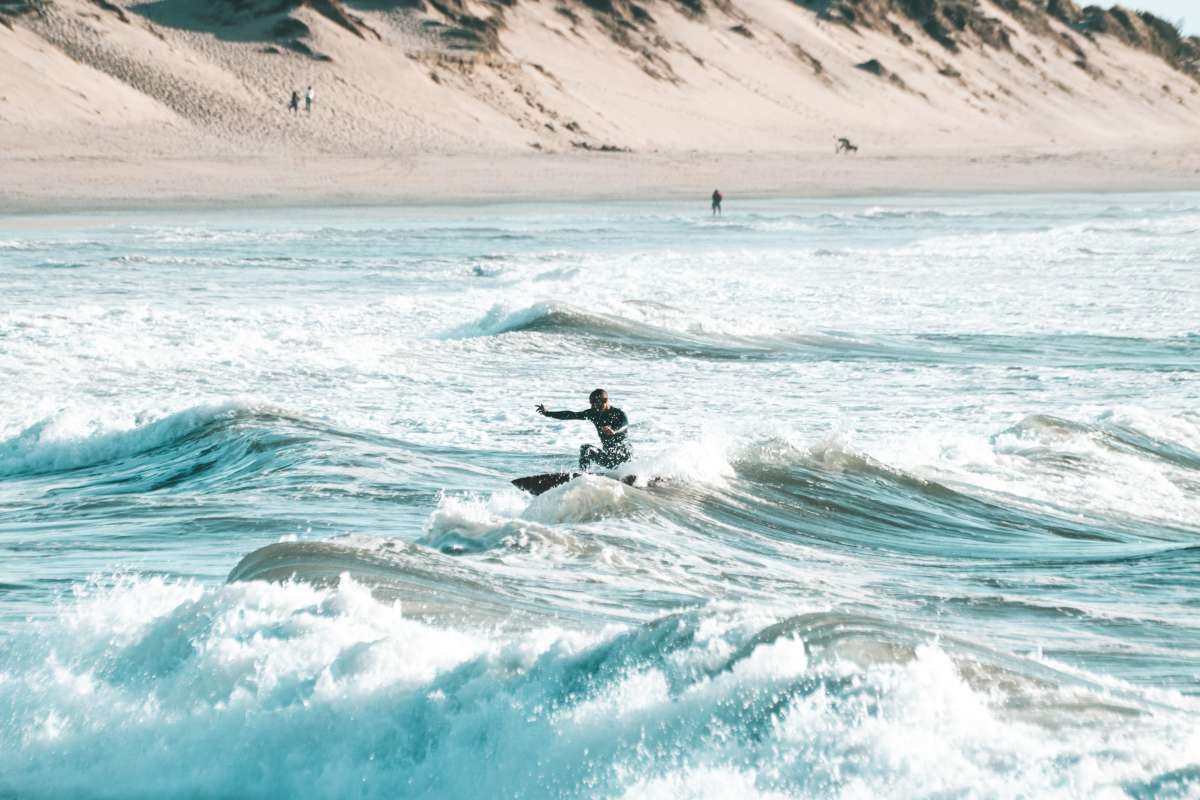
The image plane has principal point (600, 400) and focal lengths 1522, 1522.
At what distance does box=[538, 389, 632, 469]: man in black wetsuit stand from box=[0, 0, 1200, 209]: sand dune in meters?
31.6

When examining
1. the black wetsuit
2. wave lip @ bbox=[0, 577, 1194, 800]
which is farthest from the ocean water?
the black wetsuit

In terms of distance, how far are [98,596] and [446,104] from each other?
5373 cm

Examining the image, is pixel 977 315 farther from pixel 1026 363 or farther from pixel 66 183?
pixel 66 183

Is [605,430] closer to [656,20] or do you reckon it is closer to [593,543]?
[593,543]

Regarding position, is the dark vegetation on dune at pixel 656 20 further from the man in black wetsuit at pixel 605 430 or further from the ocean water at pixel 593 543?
the man in black wetsuit at pixel 605 430

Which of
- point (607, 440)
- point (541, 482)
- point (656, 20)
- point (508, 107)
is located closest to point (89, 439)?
point (541, 482)

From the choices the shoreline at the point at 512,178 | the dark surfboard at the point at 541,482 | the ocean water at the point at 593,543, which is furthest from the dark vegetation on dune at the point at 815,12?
the dark surfboard at the point at 541,482

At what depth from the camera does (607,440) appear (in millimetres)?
11102

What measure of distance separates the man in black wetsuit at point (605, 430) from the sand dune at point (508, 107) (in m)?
31.6

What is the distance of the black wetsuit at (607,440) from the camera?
35.9 ft

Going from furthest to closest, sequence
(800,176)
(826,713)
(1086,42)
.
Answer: (1086,42) < (800,176) < (826,713)

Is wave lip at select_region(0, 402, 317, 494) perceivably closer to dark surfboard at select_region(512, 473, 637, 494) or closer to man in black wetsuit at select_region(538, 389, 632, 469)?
dark surfboard at select_region(512, 473, 637, 494)

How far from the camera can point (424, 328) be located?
2114cm

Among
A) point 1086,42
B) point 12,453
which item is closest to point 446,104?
point 12,453
